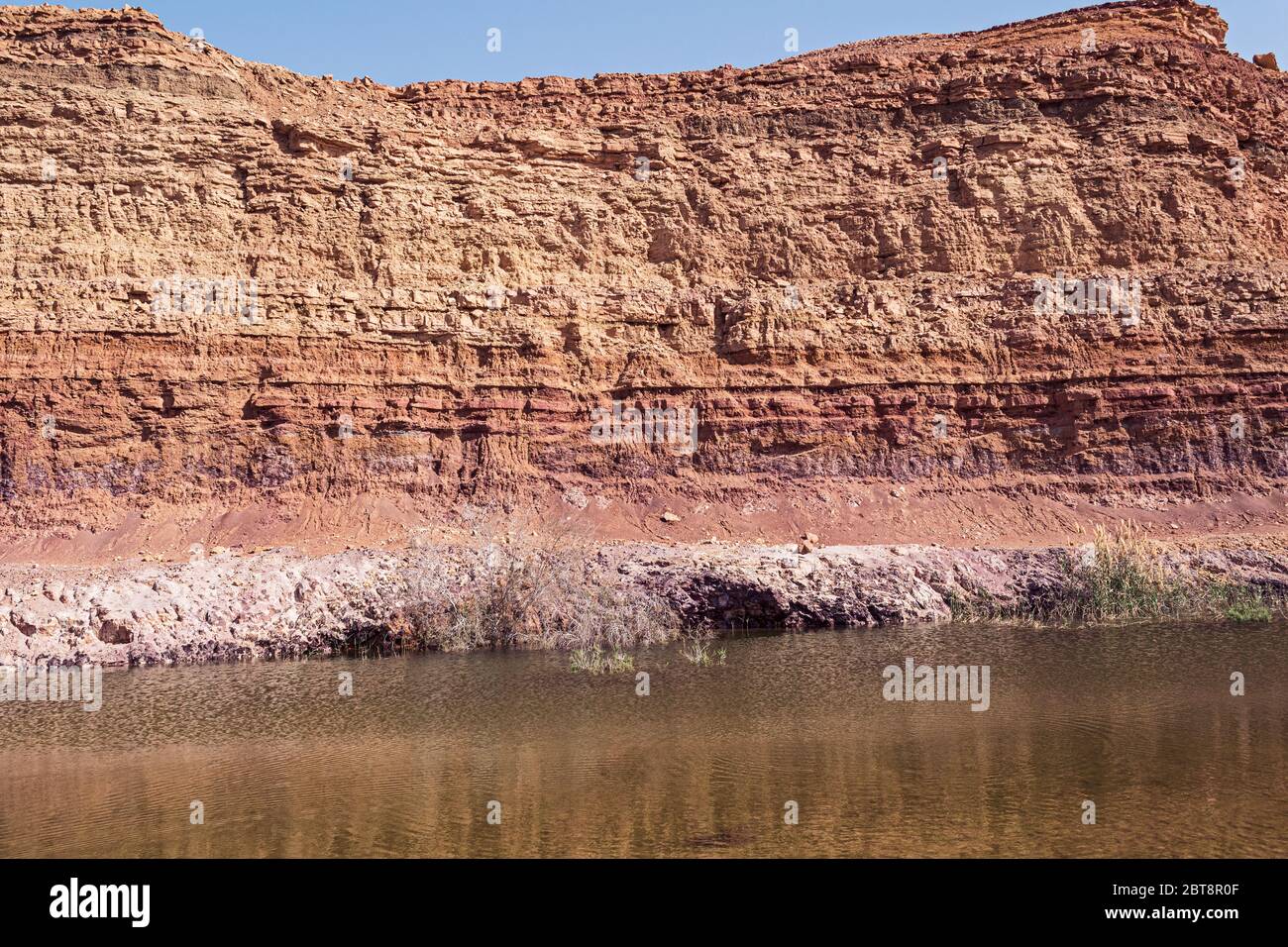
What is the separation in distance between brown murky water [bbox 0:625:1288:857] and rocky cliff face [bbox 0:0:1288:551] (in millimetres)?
9668

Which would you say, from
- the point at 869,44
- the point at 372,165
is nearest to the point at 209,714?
the point at 372,165

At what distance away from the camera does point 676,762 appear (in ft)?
26.5

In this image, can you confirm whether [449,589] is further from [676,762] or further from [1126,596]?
[1126,596]

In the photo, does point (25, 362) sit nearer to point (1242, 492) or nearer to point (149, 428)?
point (149, 428)

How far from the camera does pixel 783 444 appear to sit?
22703 millimetres

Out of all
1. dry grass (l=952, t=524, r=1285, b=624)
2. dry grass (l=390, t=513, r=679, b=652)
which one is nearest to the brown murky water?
dry grass (l=390, t=513, r=679, b=652)

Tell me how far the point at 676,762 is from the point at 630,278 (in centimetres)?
1775

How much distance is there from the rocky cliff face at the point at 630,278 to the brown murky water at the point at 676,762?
31.7ft

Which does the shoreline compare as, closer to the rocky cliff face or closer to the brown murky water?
the brown murky water

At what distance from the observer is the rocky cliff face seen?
21.2 m

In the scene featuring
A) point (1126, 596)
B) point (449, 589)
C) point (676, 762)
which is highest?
point (449, 589)

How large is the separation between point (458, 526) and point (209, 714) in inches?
380

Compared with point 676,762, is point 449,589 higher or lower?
higher

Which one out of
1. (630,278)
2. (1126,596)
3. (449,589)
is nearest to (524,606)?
(449,589)
